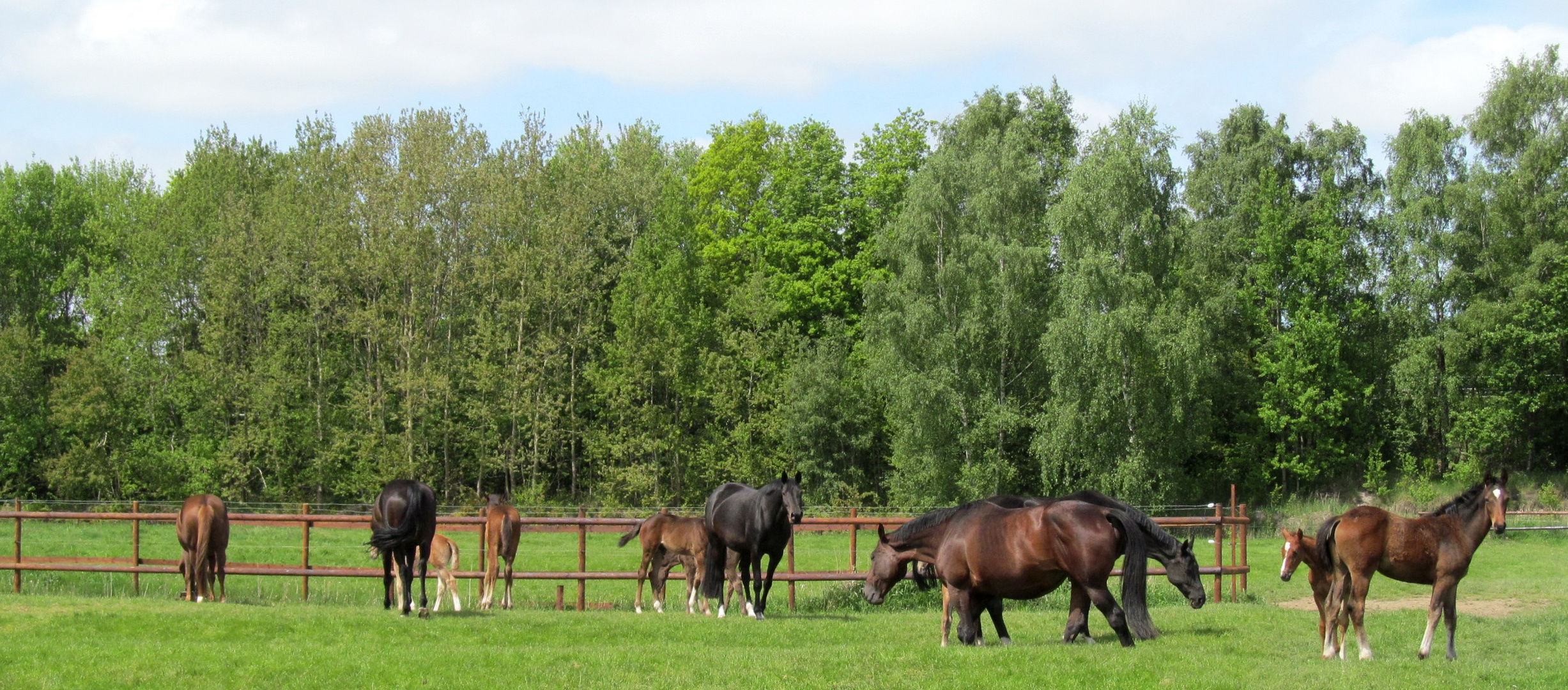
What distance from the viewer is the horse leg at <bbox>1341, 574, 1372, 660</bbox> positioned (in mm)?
10555

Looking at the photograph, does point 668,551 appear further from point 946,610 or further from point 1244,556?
point 1244,556

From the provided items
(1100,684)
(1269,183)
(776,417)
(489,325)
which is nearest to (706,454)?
(776,417)

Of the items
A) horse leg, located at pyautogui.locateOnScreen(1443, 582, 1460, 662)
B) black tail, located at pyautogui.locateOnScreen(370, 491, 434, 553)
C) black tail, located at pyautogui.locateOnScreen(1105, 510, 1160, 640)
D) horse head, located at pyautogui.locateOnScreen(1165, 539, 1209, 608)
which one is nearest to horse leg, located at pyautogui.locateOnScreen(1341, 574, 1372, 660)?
horse leg, located at pyautogui.locateOnScreen(1443, 582, 1460, 662)

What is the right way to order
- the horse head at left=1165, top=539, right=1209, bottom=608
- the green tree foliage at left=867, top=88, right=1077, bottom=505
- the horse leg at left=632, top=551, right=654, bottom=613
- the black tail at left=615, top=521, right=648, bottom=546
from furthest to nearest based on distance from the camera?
the green tree foliage at left=867, top=88, right=1077, bottom=505 < the black tail at left=615, top=521, right=648, bottom=546 < the horse leg at left=632, top=551, right=654, bottom=613 < the horse head at left=1165, top=539, right=1209, bottom=608

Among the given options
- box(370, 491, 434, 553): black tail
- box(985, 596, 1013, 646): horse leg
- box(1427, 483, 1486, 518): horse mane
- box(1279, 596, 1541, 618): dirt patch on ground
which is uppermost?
A: box(1427, 483, 1486, 518): horse mane

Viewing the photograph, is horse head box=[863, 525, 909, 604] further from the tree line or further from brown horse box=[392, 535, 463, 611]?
the tree line

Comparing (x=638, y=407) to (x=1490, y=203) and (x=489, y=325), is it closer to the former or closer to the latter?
(x=489, y=325)

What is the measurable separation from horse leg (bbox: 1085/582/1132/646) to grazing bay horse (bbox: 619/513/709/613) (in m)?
6.32

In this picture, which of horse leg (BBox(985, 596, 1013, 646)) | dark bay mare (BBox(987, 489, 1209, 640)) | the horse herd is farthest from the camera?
horse leg (BBox(985, 596, 1013, 646))

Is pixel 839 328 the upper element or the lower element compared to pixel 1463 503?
upper

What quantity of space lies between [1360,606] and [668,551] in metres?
8.50

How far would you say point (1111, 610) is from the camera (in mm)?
10453

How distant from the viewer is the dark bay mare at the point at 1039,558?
34.6 feet

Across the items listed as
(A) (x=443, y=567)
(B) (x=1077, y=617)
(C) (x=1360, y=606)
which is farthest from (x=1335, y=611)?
(A) (x=443, y=567)
